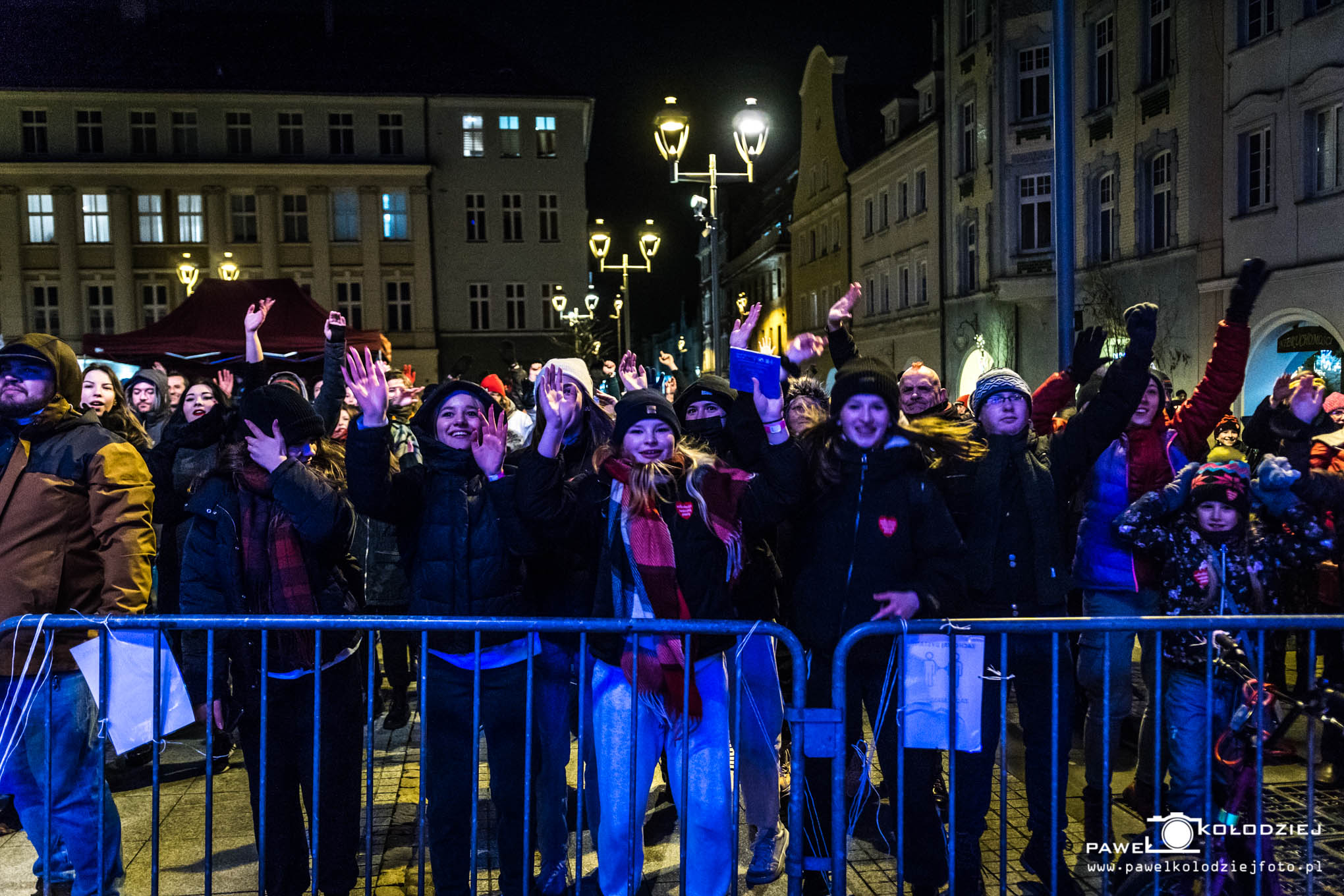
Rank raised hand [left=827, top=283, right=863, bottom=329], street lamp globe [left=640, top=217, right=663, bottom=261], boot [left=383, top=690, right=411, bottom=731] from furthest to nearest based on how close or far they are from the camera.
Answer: street lamp globe [left=640, top=217, right=663, bottom=261] → boot [left=383, top=690, right=411, bottom=731] → raised hand [left=827, top=283, right=863, bottom=329]

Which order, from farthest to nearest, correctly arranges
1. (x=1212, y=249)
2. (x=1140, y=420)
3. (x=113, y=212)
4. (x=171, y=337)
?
(x=113, y=212) → (x=1212, y=249) → (x=171, y=337) → (x=1140, y=420)

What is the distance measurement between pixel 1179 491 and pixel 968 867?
1.88 metres

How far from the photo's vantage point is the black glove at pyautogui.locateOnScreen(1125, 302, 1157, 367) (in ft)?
15.3

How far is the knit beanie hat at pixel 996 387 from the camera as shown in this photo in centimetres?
461

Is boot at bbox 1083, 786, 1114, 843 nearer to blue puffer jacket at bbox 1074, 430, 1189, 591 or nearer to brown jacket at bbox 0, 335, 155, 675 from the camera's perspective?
blue puffer jacket at bbox 1074, 430, 1189, 591

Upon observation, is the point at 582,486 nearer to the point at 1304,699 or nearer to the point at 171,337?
the point at 1304,699

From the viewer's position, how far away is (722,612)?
403cm

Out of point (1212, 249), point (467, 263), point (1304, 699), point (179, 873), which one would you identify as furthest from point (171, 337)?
point (467, 263)

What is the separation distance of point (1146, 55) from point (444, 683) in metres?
24.6

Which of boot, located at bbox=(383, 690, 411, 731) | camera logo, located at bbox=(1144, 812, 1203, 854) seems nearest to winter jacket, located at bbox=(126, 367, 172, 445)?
boot, located at bbox=(383, 690, 411, 731)

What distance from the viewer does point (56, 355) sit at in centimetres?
421

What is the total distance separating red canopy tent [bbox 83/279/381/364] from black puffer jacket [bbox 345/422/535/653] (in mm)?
11131

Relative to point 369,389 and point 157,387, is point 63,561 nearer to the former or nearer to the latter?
point 369,389

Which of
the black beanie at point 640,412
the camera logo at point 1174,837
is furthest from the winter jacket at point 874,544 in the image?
the camera logo at point 1174,837
